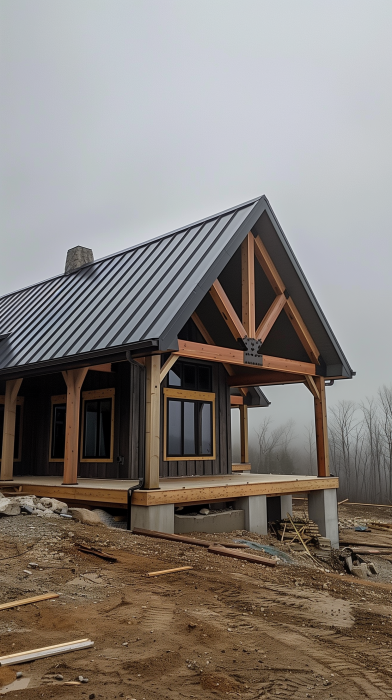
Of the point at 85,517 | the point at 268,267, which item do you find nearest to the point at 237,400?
the point at 268,267

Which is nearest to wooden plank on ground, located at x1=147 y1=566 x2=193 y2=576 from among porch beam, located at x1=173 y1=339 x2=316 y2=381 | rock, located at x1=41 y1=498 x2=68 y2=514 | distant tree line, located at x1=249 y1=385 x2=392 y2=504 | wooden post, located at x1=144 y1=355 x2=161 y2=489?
wooden post, located at x1=144 y1=355 x2=161 y2=489

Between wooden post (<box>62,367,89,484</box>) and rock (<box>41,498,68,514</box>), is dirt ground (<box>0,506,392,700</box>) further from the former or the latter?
wooden post (<box>62,367,89,484</box>)

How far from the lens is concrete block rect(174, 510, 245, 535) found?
1029 cm

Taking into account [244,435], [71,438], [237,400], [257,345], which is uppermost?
[257,345]

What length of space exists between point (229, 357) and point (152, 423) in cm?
279

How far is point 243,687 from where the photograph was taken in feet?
11.3

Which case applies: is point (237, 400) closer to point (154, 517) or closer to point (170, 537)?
point (154, 517)

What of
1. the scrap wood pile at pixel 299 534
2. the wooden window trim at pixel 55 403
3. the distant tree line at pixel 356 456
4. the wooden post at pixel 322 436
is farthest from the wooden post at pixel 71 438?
the distant tree line at pixel 356 456

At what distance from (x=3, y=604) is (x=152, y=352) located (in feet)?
17.6

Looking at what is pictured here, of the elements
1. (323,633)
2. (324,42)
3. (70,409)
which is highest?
(324,42)

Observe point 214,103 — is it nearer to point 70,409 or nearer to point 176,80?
point 176,80

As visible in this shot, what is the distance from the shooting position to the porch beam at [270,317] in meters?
12.7

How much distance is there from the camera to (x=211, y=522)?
35.5 feet

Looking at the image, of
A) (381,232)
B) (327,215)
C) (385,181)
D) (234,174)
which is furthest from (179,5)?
(234,174)
